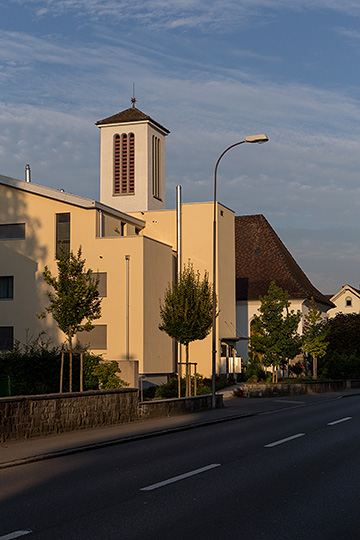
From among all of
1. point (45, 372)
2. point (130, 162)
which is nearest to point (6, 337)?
point (45, 372)

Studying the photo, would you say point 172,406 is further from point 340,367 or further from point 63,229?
point 340,367

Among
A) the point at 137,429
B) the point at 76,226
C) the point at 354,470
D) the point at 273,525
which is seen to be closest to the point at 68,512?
the point at 273,525

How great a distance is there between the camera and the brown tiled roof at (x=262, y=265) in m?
62.2

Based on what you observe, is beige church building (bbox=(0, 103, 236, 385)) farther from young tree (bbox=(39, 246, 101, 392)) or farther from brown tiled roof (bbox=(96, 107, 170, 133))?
young tree (bbox=(39, 246, 101, 392))

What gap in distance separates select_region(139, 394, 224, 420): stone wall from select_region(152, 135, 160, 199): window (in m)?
28.2

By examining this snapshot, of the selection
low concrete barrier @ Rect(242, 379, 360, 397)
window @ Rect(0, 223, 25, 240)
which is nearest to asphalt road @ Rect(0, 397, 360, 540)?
low concrete barrier @ Rect(242, 379, 360, 397)

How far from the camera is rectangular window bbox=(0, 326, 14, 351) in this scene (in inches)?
1689

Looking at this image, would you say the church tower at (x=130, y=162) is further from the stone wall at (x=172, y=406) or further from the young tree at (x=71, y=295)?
the stone wall at (x=172, y=406)

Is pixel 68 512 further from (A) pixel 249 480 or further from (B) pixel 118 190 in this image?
(B) pixel 118 190

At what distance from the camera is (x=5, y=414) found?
16188mm

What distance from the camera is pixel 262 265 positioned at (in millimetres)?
64000

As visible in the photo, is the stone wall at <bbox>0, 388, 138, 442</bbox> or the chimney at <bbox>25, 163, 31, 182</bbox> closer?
the stone wall at <bbox>0, 388, 138, 442</bbox>

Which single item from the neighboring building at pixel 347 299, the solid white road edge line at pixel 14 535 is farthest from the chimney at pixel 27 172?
the neighboring building at pixel 347 299

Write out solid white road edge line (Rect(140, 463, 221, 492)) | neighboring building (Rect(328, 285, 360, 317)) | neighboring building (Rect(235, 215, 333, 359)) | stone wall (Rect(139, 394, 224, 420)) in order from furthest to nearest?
neighboring building (Rect(328, 285, 360, 317))
neighboring building (Rect(235, 215, 333, 359))
stone wall (Rect(139, 394, 224, 420))
solid white road edge line (Rect(140, 463, 221, 492))
